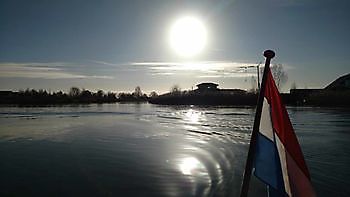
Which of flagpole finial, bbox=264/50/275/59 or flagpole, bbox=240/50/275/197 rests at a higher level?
flagpole finial, bbox=264/50/275/59

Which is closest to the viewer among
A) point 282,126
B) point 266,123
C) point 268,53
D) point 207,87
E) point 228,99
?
point 268,53

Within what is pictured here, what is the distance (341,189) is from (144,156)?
25.1ft

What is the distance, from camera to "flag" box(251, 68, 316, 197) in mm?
3205

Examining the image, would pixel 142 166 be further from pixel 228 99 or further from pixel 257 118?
pixel 228 99

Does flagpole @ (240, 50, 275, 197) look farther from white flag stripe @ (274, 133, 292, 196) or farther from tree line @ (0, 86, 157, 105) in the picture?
tree line @ (0, 86, 157, 105)

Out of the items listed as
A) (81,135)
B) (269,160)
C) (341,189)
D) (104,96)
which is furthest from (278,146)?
(104,96)

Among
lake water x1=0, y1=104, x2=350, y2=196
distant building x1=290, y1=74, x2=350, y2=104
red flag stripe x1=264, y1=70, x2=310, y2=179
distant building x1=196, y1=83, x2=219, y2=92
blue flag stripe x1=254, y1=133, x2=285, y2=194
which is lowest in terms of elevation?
lake water x1=0, y1=104, x2=350, y2=196

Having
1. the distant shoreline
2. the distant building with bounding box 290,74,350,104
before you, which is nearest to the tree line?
the distant shoreline

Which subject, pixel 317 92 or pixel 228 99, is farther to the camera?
pixel 228 99

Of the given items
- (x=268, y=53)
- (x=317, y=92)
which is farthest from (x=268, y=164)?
(x=317, y=92)

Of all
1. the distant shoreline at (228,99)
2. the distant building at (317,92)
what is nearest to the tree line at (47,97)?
the distant shoreline at (228,99)

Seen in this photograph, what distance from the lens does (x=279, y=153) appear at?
10.7 ft

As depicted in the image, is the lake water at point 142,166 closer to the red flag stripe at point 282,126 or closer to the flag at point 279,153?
the flag at point 279,153

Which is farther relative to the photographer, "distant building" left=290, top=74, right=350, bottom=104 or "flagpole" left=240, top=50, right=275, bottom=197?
"distant building" left=290, top=74, right=350, bottom=104
